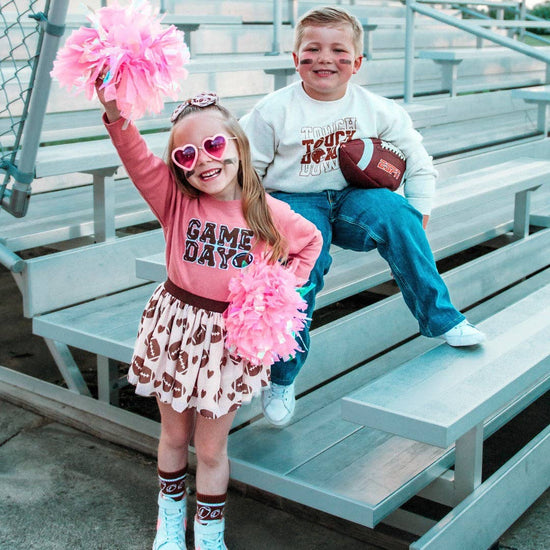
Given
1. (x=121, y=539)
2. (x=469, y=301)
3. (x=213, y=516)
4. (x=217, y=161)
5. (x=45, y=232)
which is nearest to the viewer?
(x=217, y=161)

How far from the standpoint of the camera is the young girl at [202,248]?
1879 mm

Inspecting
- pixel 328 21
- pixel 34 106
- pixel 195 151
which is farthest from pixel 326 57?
pixel 34 106

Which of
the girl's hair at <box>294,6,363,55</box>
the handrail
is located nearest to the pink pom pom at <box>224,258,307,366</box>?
the girl's hair at <box>294,6,363,55</box>

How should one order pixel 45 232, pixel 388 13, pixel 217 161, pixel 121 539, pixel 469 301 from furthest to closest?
1. pixel 388 13
2. pixel 469 301
3. pixel 45 232
4. pixel 121 539
5. pixel 217 161

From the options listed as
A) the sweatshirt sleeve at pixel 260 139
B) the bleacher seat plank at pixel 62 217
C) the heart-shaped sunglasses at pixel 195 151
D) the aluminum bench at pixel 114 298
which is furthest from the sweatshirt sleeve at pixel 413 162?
the bleacher seat plank at pixel 62 217

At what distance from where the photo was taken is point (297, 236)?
2.00 metres

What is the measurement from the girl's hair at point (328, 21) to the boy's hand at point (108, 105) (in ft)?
2.34

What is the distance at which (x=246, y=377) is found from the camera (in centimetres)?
194

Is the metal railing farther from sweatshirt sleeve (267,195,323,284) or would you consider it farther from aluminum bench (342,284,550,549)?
aluminum bench (342,284,550,549)

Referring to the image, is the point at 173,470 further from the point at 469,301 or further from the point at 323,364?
the point at 469,301

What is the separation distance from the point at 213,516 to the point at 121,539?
307 mm

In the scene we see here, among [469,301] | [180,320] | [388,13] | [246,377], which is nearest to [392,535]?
[246,377]

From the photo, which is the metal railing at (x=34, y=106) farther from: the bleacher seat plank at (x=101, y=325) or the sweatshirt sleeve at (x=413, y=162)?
the sweatshirt sleeve at (x=413, y=162)

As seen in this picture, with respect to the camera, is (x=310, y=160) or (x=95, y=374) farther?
(x=95, y=374)
